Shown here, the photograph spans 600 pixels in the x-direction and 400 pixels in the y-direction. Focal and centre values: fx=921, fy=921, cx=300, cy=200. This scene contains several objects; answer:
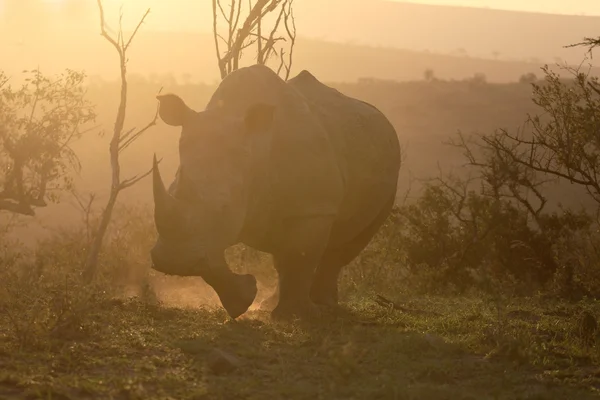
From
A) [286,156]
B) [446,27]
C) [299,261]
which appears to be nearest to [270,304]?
[299,261]

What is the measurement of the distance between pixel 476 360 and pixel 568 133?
4.24m

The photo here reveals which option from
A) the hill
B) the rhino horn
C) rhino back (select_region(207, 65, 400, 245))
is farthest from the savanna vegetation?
the hill

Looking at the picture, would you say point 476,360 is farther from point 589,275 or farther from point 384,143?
point 589,275

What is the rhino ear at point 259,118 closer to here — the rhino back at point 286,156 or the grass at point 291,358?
the rhino back at point 286,156

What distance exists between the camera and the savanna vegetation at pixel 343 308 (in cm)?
596

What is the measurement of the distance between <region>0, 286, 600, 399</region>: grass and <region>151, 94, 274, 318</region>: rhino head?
56 centimetres

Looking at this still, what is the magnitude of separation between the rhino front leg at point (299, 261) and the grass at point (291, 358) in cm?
30

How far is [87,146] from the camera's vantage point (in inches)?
1371

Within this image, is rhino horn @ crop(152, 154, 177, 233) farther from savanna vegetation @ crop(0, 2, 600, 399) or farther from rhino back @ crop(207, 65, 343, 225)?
rhino back @ crop(207, 65, 343, 225)

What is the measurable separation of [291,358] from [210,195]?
1466mm

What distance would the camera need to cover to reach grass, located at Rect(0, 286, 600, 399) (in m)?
5.63

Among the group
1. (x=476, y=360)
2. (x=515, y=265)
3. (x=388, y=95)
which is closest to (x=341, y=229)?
(x=476, y=360)

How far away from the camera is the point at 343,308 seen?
376 inches

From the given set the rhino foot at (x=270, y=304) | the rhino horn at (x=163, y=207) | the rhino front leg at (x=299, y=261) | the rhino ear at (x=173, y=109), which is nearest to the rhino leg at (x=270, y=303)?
the rhino foot at (x=270, y=304)
